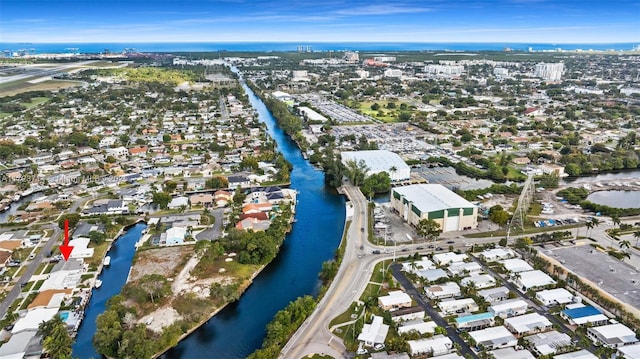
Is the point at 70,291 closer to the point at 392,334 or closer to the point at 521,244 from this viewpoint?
the point at 392,334

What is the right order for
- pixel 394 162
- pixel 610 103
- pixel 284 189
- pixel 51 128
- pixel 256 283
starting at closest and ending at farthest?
pixel 256 283 < pixel 284 189 < pixel 394 162 < pixel 51 128 < pixel 610 103

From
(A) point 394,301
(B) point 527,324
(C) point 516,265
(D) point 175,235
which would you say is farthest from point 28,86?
(B) point 527,324

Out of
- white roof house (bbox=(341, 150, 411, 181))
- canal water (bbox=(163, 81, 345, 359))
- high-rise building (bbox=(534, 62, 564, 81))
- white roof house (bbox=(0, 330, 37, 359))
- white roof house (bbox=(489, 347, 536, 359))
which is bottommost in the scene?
canal water (bbox=(163, 81, 345, 359))

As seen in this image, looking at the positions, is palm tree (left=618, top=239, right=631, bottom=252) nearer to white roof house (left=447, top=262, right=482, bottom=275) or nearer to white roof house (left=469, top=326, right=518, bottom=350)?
white roof house (left=447, top=262, right=482, bottom=275)

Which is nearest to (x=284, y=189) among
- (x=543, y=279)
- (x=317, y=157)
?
(x=317, y=157)

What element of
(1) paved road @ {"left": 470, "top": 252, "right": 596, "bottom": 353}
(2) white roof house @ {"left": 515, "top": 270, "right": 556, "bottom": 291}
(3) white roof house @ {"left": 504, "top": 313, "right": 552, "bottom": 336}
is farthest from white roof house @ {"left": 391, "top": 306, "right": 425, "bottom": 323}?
(2) white roof house @ {"left": 515, "top": 270, "right": 556, "bottom": 291}

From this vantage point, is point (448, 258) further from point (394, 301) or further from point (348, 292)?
point (348, 292)

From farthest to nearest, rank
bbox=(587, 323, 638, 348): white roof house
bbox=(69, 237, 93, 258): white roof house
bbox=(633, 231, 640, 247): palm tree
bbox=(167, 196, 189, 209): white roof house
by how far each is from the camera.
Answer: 1. bbox=(167, 196, 189, 209): white roof house
2. bbox=(633, 231, 640, 247): palm tree
3. bbox=(69, 237, 93, 258): white roof house
4. bbox=(587, 323, 638, 348): white roof house
